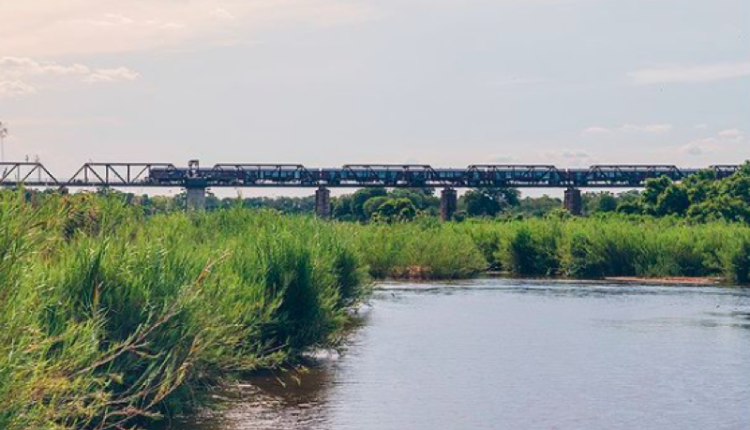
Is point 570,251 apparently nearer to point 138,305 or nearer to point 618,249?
point 618,249

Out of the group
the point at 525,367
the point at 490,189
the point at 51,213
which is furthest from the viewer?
the point at 490,189

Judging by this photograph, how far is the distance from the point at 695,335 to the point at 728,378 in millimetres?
6827

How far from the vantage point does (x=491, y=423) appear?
18.9 m

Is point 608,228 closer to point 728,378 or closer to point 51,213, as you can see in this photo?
point 728,378

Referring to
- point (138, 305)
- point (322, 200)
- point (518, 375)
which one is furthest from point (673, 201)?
point (138, 305)

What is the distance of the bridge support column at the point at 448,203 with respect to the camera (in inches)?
3895

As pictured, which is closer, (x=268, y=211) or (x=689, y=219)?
(x=268, y=211)

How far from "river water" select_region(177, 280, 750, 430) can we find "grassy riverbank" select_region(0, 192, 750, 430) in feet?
2.91

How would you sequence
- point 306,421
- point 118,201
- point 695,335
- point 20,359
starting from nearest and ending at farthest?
point 20,359 → point 306,421 → point 118,201 → point 695,335

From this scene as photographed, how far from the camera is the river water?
1909 cm

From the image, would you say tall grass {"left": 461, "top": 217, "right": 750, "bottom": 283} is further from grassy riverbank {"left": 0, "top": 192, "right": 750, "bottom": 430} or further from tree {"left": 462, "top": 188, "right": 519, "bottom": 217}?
tree {"left": 462, "top": 188, "right": 519, "bottom": 217}

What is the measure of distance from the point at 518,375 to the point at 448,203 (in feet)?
249

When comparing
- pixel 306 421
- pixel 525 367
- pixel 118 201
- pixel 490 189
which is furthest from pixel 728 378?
pixel 490 189

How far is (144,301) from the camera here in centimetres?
1587
